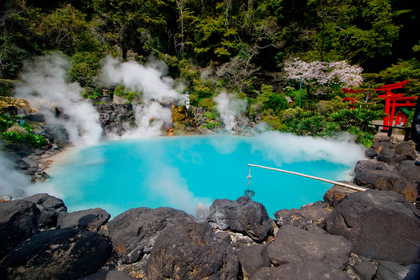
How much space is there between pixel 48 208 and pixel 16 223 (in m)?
1.13

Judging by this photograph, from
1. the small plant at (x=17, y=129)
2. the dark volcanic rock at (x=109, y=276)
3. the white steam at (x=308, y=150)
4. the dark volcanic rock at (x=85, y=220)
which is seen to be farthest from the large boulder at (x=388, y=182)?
the small plant at (x=17, y=129)

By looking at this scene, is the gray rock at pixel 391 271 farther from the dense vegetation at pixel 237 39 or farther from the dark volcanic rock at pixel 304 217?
the dense vegetation at pixel 237 39

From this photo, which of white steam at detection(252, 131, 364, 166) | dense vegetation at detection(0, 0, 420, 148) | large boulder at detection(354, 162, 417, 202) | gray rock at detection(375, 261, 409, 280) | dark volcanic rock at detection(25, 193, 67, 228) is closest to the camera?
gray rock at detection(375, 261, 409, 280)

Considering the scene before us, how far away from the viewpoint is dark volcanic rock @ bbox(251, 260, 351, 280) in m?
1.51

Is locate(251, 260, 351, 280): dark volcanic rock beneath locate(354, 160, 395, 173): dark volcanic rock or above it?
above

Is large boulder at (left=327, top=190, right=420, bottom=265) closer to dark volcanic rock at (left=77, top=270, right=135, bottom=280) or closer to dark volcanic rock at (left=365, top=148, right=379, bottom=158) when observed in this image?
dark volcanic rock at (left=77, top=270, right=135, bottom=280)

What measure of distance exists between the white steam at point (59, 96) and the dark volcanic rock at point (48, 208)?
699 cm

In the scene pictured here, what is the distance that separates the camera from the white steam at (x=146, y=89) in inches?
471

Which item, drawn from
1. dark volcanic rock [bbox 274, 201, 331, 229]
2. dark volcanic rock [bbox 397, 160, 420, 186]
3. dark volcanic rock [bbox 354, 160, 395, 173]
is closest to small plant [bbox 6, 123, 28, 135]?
dark volcanic rock [bbox 274, 201, 331, 229]

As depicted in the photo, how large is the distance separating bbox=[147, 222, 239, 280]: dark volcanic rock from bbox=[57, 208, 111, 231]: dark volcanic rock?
142 centimetres

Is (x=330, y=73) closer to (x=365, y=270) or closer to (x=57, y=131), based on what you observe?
(x=365, y=270)

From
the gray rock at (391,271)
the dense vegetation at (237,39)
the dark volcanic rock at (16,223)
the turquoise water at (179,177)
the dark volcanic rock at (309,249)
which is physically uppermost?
the dense vegetation at (237,39)

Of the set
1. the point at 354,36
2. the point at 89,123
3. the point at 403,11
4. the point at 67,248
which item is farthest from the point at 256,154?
the point at 403,11

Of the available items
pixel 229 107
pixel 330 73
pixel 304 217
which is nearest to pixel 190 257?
pixel 304 217
